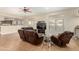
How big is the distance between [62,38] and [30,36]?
0.78 meters

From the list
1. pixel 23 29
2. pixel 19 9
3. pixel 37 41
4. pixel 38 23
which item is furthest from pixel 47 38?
pixel 19 9

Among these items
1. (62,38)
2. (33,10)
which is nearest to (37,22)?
(33,10)

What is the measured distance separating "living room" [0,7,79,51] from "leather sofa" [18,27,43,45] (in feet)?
0.17

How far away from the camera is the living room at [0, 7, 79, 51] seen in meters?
2.68

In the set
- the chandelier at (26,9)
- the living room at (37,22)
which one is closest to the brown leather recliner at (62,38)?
the living room at (37,22)

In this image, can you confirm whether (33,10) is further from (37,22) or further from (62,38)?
(62,38)

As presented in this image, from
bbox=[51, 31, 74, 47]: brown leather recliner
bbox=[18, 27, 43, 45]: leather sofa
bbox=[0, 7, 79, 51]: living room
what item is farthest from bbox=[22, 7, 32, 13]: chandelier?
Result: bbox=[51, 31, 74, 47]: brown leather recliner

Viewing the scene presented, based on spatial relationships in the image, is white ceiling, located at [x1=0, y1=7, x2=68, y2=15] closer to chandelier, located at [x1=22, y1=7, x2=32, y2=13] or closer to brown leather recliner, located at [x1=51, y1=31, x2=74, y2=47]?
chandelier, located at [x1=22, y1=7, x2=32, y2=13]

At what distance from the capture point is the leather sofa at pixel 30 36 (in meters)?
2.71

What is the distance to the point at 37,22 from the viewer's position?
2717 millimetres

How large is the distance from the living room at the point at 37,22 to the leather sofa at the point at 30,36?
51 mm
